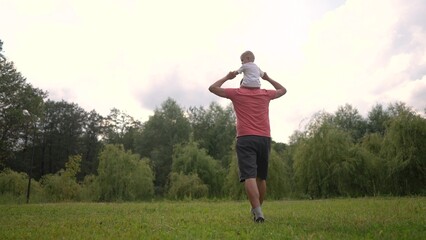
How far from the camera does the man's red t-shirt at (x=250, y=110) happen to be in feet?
18.3

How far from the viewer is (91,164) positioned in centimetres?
6184

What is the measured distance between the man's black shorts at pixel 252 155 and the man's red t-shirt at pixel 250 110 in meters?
0.10

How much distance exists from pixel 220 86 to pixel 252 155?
117 cm

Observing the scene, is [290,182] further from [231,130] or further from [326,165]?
[231,130]

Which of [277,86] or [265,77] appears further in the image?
[277,86]

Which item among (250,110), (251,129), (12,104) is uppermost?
(12,104)

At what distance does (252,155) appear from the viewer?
17.8 feet

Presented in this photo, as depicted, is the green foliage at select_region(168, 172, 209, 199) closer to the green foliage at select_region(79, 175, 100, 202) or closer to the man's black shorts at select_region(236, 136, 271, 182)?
the green foliage at select_region(79, 175, 100, 202)

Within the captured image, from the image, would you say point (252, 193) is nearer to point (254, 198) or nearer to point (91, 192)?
point (254, 198)

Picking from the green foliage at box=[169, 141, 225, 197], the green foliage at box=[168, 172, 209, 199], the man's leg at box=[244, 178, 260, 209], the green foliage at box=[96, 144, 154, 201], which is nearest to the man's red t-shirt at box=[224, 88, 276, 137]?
the man's leg at box=[244, 178, 260, 209]

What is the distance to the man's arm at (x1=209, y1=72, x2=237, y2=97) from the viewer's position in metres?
5.68

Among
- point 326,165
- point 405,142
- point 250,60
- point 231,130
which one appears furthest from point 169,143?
point 250,60

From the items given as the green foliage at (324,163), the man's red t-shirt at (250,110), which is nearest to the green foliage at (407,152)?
the green foliage at (324,163)

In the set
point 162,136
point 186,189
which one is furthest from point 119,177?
point 162,136
